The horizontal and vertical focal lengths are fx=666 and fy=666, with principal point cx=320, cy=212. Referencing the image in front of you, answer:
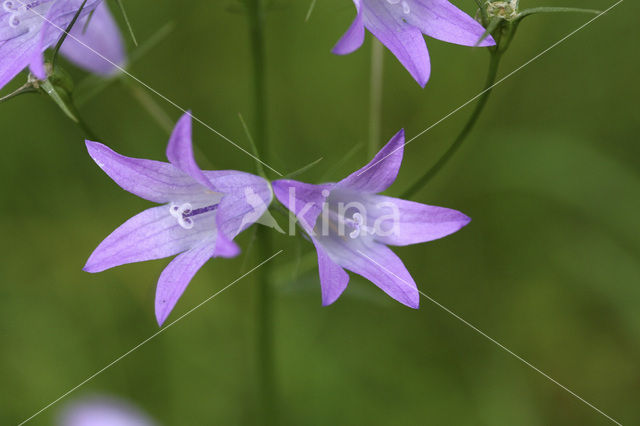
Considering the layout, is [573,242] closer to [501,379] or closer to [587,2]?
[501,379]

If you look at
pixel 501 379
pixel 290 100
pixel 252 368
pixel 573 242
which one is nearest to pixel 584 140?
pixel 573 242

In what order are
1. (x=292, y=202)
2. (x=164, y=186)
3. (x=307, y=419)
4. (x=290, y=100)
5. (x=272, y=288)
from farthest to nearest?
(x=290, y=100)
(x=307, y=419)
(x=272, y=288)
(x=164, y=186)
(x=292, y=202)

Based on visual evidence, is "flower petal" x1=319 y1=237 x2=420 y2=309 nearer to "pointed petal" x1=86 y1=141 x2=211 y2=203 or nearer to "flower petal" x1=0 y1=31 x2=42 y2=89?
"pointed petal" x1=86 y1=141 x2=211 y2=203

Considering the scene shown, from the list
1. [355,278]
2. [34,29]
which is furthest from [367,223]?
[355,278]

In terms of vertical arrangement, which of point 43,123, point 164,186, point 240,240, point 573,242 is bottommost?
point 573,242

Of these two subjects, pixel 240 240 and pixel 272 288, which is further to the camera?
pixel 240 240

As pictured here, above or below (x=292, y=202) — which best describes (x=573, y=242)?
below
